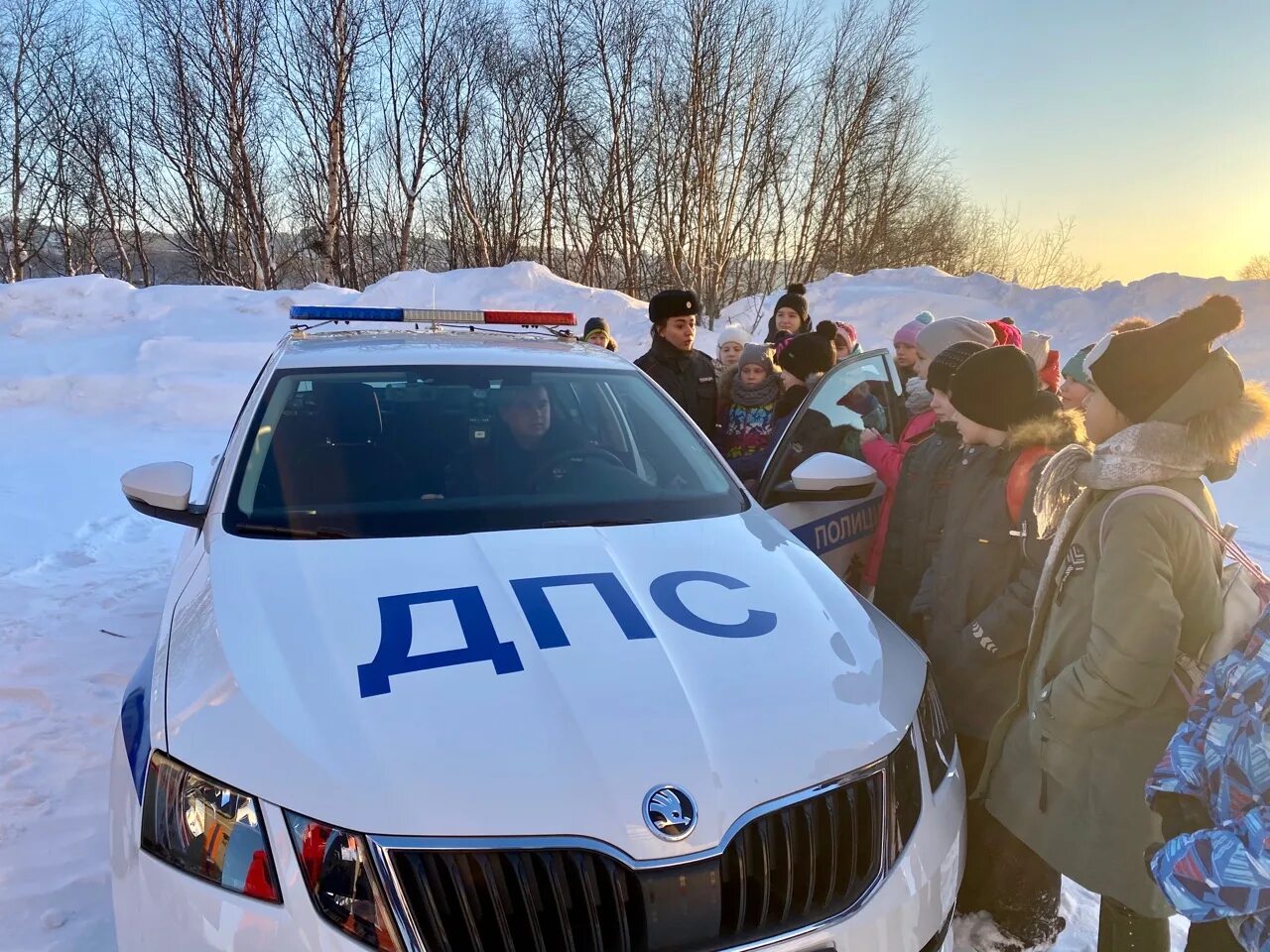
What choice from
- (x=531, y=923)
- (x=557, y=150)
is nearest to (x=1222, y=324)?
(x=531, y=923)

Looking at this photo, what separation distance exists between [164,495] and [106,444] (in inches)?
298

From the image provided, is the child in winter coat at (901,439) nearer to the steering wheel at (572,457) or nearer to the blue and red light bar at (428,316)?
the steering wheel at (572,457)

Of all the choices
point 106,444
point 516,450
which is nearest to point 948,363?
point 516,450

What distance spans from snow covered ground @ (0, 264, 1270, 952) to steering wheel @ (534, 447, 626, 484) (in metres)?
1.74

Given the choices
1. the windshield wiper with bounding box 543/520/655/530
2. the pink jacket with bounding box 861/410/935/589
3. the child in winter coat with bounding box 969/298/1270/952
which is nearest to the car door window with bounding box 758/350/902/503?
the pink jacket with bounding box 861/410/935/589

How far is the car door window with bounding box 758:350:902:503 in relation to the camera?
3.05m

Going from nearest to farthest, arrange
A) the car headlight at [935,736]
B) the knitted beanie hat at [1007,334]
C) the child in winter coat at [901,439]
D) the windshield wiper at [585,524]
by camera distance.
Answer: the car headlight at [935,736], the windshield wiper at [585,524], the child in winter coat at [901,439], the knitted beanie hat at [1007,334]

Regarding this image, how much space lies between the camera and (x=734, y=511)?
2514mm

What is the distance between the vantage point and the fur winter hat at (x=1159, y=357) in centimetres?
159

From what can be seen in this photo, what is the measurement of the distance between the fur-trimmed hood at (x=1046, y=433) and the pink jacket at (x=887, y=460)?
0.64 meters

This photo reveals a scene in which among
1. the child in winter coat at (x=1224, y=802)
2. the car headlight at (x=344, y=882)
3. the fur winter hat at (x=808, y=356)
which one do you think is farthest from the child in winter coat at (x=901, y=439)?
the car headlight at (x=344, y=882)

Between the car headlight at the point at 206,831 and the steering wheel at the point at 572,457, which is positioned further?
the steering wheel at the point at 572,457

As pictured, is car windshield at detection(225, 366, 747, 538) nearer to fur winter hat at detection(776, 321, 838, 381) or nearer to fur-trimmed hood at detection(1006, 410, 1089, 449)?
fur-trimmed hood at detection(1006, 410, 1089, 449)

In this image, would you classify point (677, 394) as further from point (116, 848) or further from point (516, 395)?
point (116, 848)
